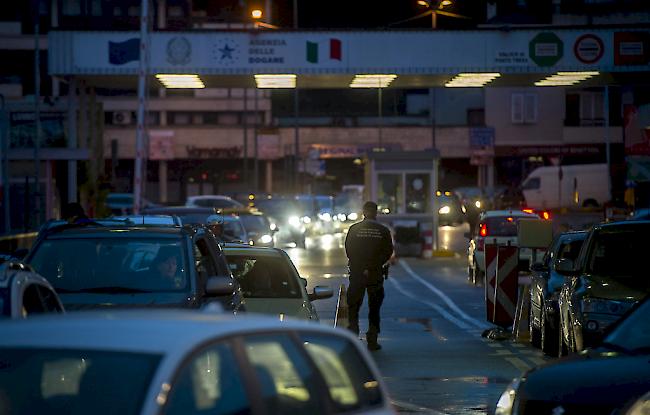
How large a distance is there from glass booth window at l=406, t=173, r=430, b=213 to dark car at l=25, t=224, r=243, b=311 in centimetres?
3114

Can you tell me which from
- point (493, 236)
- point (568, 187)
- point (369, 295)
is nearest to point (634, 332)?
point (369, 295)

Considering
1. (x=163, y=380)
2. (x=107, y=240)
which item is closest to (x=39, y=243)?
(x=107, y=240)

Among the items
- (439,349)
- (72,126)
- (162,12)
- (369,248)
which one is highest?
(162,12)

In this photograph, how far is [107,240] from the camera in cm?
1236

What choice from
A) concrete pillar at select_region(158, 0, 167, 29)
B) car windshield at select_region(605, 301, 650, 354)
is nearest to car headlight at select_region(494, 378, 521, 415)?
car windshield at select_region(605, 301, 650, 354)

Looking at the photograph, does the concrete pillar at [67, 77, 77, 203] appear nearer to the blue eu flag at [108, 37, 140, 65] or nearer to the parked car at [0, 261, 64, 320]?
the blue eu flag at [108, 37, 140, 65]

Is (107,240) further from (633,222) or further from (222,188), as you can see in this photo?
(222,188)

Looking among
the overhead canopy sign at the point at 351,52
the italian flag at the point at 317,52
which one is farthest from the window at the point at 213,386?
the italian flag at the point at 317,52

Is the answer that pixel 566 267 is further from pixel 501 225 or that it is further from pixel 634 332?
pixel 501 225

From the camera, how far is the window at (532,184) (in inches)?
2960

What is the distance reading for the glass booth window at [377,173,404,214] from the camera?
143 ft

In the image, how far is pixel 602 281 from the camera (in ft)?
48.3

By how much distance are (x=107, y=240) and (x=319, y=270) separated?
82.4 feet

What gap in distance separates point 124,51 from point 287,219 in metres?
17.5
